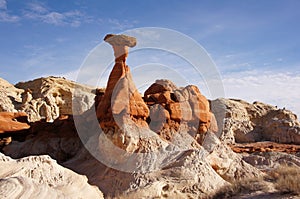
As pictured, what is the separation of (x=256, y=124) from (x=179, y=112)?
26.4m

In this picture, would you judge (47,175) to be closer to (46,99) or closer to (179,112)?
(179,112)

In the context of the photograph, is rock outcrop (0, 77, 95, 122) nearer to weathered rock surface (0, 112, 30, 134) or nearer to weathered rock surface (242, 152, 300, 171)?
weathered rock surface (0, 112, 30, 134)

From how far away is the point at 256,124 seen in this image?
3769 cm

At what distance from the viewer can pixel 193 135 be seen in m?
13.5

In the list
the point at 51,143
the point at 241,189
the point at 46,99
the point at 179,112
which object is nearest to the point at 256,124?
the point at 46,99

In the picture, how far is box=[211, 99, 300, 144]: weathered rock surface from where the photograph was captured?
29453 mm

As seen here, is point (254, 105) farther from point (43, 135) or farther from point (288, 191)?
point (288, 191)

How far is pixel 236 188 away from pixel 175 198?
1.48 metres

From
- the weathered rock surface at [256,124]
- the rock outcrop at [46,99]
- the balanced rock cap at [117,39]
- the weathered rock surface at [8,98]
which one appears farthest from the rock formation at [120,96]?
the weathered rock surface at [8,98]

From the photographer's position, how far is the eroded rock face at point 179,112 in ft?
41.5

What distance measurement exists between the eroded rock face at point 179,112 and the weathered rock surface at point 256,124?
8.59 metres

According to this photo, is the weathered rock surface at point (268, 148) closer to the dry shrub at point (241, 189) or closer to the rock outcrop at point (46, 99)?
the rock outcrop at point (46, 99)

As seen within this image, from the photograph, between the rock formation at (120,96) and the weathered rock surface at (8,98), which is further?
the weathered rock surface at (8,98)

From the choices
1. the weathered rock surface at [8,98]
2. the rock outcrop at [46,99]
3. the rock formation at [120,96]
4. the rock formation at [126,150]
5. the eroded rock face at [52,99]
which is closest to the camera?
the rock formation at [126,150]
